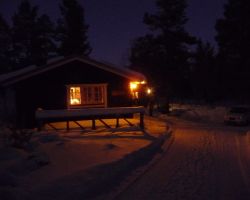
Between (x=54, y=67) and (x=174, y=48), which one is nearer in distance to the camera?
(x=54, y=67)

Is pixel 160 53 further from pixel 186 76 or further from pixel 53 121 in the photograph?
pixel 53 121

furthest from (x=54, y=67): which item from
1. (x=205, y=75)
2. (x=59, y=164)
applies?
(x=205, y=75)

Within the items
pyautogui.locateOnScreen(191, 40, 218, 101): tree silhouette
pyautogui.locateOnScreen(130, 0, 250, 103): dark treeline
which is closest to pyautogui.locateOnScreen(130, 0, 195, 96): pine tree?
pyautogui.locateOnScreen(130, 0, 250, 103): dark treeline

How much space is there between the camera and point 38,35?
54.8 metres

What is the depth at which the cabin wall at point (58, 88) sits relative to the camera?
75.2ft

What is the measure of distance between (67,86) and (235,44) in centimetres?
2271

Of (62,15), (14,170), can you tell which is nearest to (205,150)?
(14,170)

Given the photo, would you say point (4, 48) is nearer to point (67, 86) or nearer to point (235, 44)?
point (235, 44)

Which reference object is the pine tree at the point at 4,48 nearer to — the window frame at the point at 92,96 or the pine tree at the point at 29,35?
the pine tree at the point at 29,35

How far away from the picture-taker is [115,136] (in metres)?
17.3

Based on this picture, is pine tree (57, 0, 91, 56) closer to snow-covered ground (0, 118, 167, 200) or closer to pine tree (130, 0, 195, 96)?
pine tree (130, 0, 195, 96)

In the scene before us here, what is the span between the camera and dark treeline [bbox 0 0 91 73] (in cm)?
5059

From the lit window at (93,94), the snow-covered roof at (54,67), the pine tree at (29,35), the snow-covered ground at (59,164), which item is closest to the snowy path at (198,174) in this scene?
the snow-covered ground at (59,164)

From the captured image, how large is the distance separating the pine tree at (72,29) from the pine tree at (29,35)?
11.4 ft
